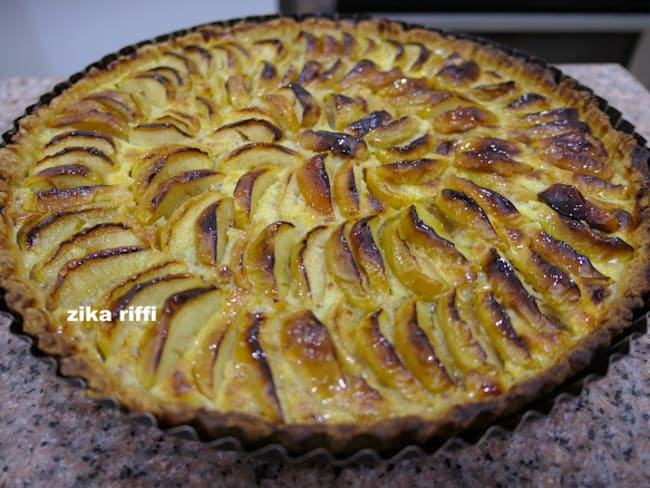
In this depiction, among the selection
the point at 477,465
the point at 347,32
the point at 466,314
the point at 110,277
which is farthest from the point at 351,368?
the point at 347,32

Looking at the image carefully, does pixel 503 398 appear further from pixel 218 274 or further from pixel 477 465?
pixel 218 274

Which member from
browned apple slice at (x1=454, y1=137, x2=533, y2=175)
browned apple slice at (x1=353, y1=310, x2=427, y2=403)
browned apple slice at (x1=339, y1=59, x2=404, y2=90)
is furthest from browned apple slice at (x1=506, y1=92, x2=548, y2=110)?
browned apple slice at (x1=353, y1=310, x2=427, y2=403)

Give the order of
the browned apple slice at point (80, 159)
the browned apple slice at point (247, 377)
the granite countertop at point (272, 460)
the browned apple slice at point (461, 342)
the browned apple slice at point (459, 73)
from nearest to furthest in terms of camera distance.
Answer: the browned apple slice at point (247, 377) → the browned apple slice at point (461, 342) → the granite countertop at point (272, 460) → the browned apple slice at point (80, 159) → the browned apple slice at point (459, 73)

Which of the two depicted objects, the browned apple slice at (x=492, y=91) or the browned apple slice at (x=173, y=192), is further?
the browned apple slice at (x=492, y=91)

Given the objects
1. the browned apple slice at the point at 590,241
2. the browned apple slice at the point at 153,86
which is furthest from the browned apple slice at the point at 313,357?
the browned apple slice at the point at 153,86

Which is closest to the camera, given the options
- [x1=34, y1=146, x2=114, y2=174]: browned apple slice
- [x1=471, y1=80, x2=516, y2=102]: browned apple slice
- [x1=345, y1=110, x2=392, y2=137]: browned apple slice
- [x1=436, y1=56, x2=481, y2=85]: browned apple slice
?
[x1=34, y1=146, x2=114, y2=174]: browned apple slice

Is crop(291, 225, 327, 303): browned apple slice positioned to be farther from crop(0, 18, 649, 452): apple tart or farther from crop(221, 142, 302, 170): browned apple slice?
crop(221, 142, 302, 170): browned apple slice

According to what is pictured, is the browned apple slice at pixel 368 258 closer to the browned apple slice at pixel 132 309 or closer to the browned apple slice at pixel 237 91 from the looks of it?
the browned apple slice at pixel 132 309
